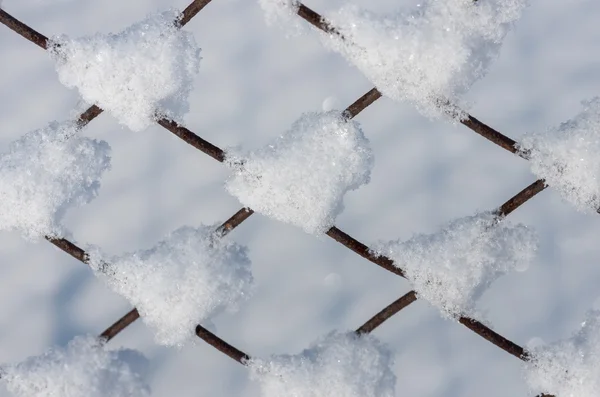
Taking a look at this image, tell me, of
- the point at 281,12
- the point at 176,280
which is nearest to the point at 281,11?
the point at 281,12

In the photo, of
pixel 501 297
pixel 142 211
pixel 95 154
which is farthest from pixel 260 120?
pixel 501 297

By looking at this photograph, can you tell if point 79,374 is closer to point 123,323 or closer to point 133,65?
point 123,323

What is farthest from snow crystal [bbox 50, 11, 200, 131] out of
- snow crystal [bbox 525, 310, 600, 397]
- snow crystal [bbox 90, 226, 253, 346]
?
snow crystal [bbox 525, 310, 600, 397]

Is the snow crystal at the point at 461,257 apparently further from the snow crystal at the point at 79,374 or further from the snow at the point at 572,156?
the snow crystal at the point at 79,374

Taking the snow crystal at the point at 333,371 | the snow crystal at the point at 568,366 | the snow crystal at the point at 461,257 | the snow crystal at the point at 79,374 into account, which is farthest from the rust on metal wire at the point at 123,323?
the snow crystal at the point at 568,366

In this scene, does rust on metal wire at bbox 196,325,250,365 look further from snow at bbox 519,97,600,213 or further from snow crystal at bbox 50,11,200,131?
snow at bbox 519,97,600,213
